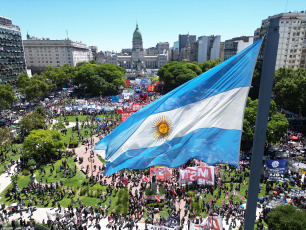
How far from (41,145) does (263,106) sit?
88.3ft

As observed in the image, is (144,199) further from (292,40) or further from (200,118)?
(292,40)

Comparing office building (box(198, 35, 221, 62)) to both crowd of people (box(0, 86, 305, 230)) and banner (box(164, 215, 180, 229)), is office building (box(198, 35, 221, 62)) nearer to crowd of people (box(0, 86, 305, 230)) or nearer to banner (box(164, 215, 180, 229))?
crowd of people (box(0, 86, 305, 230))

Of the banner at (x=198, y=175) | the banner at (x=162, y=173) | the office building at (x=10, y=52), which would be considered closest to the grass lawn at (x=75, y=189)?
the banner at (x=162, y=173)

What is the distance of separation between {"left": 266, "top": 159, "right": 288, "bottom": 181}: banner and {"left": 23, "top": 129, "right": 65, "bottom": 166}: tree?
23.2 meters

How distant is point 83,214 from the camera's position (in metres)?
18.3

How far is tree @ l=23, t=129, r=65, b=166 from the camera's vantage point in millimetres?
25938

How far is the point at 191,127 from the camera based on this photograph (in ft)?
23.8

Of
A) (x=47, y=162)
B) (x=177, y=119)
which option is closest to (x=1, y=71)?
(x=47, y=162)

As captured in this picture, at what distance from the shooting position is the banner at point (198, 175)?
19.3 m

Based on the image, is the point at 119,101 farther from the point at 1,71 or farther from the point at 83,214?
the point at 83,214

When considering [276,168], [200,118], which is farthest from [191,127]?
[276,168]

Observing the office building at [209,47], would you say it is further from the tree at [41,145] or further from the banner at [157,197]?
the banner at [157,197]

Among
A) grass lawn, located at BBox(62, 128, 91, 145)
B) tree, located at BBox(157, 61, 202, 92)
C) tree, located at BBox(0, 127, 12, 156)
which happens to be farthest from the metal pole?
tree, located at BBox(157, 61, 202, 92)

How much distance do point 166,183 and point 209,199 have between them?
433cm
